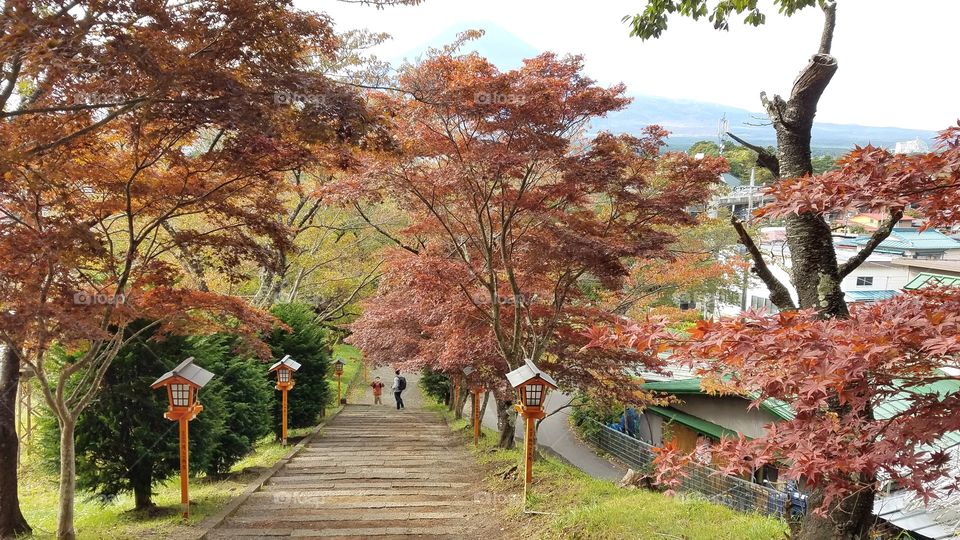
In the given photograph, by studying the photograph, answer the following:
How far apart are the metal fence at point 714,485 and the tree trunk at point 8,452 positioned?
673 cm

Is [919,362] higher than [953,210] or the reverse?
the reverse

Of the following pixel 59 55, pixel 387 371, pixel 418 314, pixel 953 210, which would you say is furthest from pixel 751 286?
pixel 59 55

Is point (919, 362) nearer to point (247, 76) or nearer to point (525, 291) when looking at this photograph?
point (247, 76)

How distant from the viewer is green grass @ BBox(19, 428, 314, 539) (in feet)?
19.8

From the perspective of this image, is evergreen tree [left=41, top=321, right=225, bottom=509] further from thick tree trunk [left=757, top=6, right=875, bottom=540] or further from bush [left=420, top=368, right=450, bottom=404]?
bush [left=420, top=368, right=450, bottom=404]

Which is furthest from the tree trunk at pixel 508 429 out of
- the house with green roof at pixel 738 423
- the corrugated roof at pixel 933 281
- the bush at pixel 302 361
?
the corrugated roof at pixel 933 281

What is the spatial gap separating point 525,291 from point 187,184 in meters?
4.83

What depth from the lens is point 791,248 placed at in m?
4.17

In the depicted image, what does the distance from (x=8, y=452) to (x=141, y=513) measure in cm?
153

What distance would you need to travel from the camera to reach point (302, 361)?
14.5 meters

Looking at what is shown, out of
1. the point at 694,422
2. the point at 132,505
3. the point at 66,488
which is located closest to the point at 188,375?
the point at 66,488

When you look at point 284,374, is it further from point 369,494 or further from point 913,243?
point 913,243

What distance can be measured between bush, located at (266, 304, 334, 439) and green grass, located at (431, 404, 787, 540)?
7538mm

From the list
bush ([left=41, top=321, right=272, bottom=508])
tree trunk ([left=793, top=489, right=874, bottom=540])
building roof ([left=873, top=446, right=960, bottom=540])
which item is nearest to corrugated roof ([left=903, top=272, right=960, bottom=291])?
tree trunk ([left=793, top=489, right=874, bottom=540])
